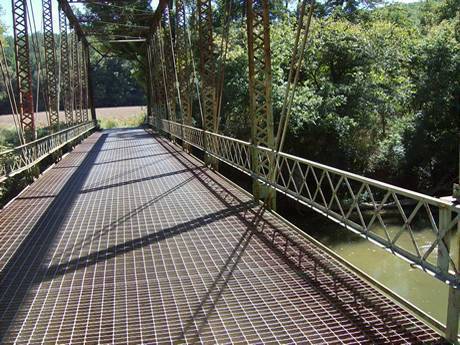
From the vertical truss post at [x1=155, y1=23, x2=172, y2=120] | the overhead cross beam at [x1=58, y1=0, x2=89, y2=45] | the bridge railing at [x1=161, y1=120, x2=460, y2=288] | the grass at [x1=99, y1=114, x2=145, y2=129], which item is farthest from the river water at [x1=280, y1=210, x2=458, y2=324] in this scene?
the grass at [x1=99, y1=114, x2=145, y2=129]

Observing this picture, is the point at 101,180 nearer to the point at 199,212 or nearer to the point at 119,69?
the point at 199,212

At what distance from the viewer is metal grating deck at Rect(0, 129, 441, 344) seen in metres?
3.51

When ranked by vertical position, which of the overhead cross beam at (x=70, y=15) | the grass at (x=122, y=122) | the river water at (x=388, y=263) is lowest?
the river water at (x=388, y=263)

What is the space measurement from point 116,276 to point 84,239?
4.76 ft

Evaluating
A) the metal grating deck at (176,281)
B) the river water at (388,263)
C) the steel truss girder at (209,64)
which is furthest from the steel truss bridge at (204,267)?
the river water at (388,263)

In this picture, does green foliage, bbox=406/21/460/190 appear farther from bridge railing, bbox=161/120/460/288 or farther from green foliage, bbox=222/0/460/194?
bridge railing, bbox=161/120/460/288

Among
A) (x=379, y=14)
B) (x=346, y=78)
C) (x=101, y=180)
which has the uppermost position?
(x=379, y=14)

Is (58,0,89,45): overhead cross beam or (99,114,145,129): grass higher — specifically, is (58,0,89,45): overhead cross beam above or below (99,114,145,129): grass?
above

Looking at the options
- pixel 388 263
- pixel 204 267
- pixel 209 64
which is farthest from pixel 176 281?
pixel 388 263

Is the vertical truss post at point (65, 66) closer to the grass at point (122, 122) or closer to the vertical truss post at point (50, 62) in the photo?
the vertical truss post at point (50, 62)

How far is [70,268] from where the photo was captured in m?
4.88

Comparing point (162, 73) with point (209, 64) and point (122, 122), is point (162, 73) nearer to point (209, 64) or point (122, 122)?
point (209, 64)

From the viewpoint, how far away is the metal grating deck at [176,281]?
11.5 feet

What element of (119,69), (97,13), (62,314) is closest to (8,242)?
(62,314)
